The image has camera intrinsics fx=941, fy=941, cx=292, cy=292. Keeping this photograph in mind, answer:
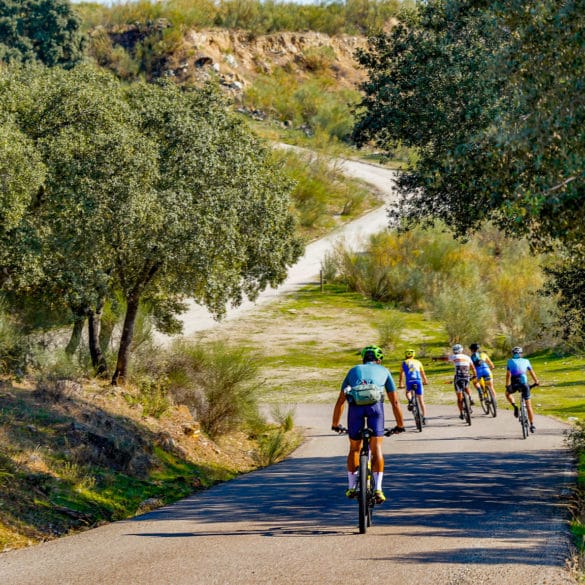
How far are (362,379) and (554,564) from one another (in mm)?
2907

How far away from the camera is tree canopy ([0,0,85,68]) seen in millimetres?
65688

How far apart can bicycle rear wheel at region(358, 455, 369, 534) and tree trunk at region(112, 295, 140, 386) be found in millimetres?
11726

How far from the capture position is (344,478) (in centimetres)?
1507

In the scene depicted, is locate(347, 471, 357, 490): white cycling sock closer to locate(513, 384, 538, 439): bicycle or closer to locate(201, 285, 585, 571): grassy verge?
locate(513, 384, 538, 439): bicycle

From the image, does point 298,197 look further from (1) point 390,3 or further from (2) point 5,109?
(1) point 390,3

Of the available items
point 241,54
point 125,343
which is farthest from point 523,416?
point 241,54

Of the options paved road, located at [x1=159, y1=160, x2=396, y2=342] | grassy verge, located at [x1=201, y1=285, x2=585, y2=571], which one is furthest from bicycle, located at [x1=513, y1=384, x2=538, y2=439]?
paved road, located at [x1=159, y1=160, x2=396, y2=342]

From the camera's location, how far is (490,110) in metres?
13.2

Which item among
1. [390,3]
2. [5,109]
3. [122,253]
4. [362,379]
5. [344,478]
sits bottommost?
[344,478]

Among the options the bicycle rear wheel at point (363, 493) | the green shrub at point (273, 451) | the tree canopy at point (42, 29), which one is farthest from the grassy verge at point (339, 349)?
the tree canopy at point (42, 29)

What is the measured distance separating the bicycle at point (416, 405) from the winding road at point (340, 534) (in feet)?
11.2

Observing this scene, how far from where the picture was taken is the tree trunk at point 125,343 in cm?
2083

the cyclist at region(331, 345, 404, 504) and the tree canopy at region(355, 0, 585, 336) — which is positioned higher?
the tree canopy at region(355, 0, 585, 336)

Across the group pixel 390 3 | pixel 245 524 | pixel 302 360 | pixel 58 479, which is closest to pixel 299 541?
pixel 245 524
